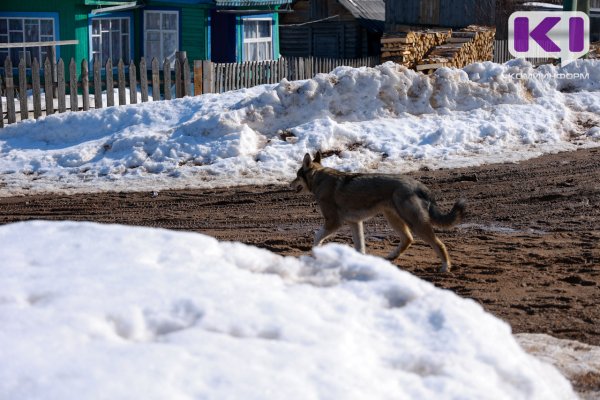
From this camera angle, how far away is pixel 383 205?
1024cm

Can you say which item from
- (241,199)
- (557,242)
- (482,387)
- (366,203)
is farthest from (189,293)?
(241,199)

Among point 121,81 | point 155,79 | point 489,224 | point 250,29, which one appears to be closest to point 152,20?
point 250,29

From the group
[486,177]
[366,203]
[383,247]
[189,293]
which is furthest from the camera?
[486,177]

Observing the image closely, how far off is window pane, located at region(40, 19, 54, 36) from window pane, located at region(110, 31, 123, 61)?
191cm

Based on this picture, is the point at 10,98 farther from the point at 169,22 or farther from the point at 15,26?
the point at 169,22

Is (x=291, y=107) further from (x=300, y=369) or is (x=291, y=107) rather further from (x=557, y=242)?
(x=300, y=369)

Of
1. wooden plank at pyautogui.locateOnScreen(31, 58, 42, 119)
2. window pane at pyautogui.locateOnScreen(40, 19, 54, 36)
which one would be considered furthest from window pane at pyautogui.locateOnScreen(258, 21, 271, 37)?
wooden plank at pyautogui.locateOnScreen(31, 58, 42, 119)

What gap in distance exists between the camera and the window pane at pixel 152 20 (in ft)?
102

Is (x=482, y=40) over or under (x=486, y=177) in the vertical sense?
over

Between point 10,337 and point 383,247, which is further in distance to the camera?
point 383,247

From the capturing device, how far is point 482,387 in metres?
5.10

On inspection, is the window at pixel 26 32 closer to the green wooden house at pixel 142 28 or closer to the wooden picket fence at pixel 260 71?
the green wooden house at pixel 142 28

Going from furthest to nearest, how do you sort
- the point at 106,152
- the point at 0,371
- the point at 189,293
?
the point at 106,152 → the point at 189,293 → the point at 0,371

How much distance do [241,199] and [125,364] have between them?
9467mm
